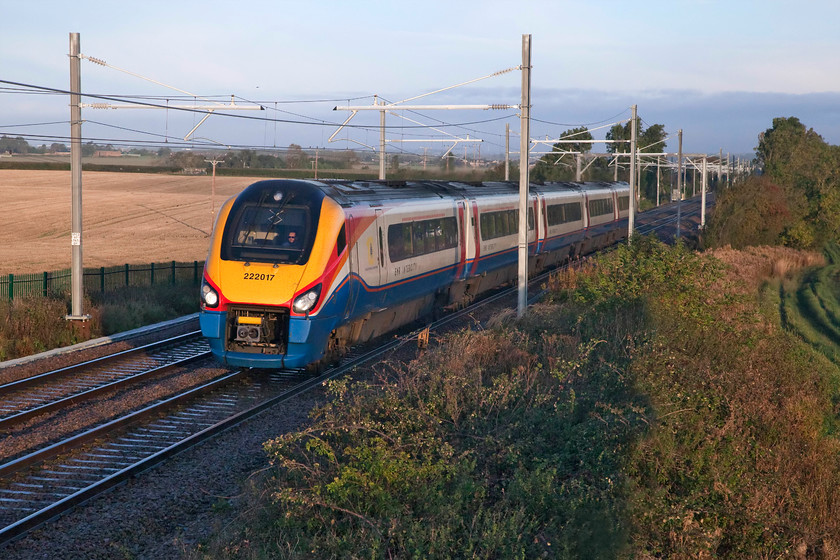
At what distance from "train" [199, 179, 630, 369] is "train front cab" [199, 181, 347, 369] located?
0.01 m

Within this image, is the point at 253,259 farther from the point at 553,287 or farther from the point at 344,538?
the point at 553,287

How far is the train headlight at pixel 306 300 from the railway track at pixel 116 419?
1.23m

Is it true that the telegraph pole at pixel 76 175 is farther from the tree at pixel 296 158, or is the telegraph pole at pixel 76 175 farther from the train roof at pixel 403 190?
the tree at pixel 296 158

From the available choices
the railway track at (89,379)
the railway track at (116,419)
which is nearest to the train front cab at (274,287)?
the railway track at (116,419)

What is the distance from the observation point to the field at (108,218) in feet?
129

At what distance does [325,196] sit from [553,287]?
925cm

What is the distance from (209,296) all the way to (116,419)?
242 centimetres

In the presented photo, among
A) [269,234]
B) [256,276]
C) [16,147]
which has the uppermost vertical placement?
[16,147]

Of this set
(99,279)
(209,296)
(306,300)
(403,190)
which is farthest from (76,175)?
(99,279)

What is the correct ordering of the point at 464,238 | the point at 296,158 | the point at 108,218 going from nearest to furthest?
1. the point at 464,238
2. the point at 296,158
3. the point at 108,218

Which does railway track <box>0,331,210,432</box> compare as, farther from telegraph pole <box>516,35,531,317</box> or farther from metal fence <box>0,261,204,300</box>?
telegraph pole <box>516,35,531,317</box>

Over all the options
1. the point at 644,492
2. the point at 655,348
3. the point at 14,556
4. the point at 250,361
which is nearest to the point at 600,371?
the point at 655,348

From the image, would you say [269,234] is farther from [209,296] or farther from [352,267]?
[352,267]

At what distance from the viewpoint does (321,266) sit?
1224cm
